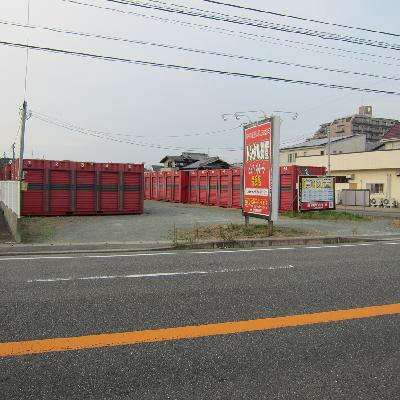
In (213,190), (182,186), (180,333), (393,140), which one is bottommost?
(180,333)

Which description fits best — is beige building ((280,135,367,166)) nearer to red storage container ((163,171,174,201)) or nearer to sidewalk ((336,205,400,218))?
sidewalk ((336,205,400,218))

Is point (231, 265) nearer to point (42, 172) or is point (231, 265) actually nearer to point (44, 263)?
point (44, 263)

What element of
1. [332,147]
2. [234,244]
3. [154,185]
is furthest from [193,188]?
[332,147]

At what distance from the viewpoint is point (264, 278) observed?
648 cm

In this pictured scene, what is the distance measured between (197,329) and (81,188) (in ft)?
55.1

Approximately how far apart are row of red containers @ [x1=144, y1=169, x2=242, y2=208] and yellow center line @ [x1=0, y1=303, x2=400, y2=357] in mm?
20509

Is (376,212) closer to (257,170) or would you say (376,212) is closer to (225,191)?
(225,191)

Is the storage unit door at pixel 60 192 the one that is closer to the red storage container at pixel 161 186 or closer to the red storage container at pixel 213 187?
the red storage container at pixel 213 187

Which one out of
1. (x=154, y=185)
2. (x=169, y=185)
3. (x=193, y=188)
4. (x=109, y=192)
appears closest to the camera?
(x=109, y=192)

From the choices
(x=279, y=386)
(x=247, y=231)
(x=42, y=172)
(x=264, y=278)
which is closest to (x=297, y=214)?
(x=247, y=231)

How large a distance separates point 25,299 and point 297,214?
16.9 metres

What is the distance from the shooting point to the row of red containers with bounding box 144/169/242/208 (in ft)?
84.9

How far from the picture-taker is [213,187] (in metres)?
28.0

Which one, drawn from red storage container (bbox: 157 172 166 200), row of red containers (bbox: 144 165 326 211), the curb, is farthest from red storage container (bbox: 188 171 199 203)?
the curb
